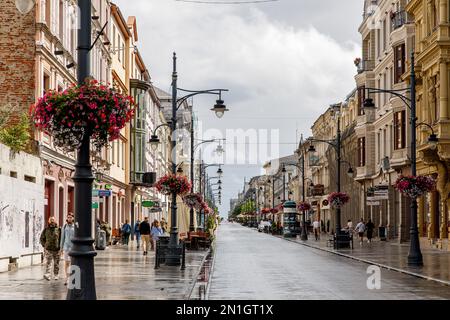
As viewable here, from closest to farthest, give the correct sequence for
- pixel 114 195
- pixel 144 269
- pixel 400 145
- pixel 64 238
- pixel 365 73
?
pixel 64 238 < pixel 144 269 < pixel 400 145 < pixel 114 195 < pixel 365 73

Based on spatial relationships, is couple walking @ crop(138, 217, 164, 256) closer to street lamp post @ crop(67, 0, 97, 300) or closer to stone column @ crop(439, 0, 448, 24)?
stone column @ crop(439, 0, 448, 24)

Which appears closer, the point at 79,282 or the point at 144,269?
the point at 79,282

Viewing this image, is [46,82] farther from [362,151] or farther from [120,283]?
[362,151]

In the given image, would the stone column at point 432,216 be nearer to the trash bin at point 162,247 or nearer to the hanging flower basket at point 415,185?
the hanging flower basket at point 415,185

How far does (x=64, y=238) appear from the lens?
21.6 metres

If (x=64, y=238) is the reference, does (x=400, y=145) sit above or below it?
above

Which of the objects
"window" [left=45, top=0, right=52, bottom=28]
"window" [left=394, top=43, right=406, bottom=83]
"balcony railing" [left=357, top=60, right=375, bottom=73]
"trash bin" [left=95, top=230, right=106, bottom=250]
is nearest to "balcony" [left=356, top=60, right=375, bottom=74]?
"balcony railing" [left=357, top=60, right=375, bottom=73]

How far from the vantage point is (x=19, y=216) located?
2688cm

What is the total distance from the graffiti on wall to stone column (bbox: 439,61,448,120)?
1886 centimetres

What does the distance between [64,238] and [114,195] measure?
33750mm

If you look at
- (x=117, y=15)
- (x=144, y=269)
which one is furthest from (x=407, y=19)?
(x=144, y=269)

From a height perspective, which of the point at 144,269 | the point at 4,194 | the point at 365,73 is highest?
the point at 365,73

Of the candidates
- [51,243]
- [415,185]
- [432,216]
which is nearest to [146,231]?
[415,185]

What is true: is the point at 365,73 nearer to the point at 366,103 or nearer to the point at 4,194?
the point at 366,103
